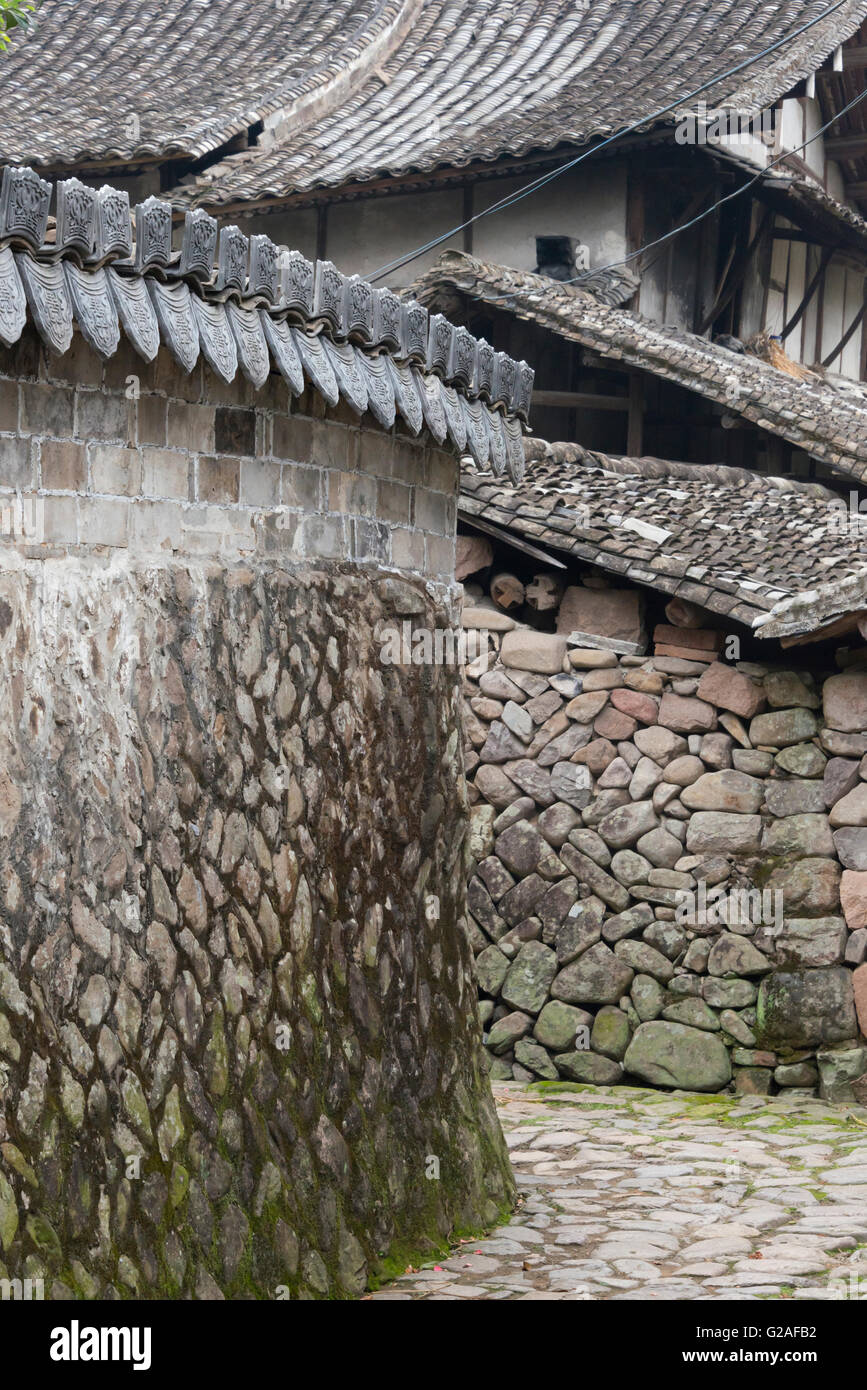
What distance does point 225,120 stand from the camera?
526 inches

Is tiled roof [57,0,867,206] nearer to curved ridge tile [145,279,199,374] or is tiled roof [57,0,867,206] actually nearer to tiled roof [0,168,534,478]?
tiled roof [0,168,534,478]

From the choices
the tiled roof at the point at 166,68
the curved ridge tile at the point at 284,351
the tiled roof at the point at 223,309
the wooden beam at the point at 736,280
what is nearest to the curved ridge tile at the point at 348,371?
the tiled roof at the point at 223,309

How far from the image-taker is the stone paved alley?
5508 millimetres

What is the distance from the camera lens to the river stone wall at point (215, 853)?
4086 millimetres

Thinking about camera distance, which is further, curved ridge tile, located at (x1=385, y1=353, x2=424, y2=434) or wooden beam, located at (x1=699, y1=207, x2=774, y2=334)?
wooden beam, located at (x1=699, y1=207, x2=774, y2=334)

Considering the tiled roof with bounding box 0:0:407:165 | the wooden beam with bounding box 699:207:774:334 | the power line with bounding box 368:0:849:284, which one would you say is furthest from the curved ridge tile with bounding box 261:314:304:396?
the wooden beam with bounding box 699:207:774:334

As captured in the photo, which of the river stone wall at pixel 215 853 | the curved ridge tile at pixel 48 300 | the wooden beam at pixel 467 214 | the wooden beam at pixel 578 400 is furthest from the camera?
the wooden beam at pixel 467 214

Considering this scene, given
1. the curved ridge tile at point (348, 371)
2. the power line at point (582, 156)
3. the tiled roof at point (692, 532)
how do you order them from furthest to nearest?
the power line at point (582, 156)
the tiled roof at point (692, 532)
the curved ridge tile at point (348, 371)

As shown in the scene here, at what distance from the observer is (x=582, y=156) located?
11.9m

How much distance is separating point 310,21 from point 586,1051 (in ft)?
35.7

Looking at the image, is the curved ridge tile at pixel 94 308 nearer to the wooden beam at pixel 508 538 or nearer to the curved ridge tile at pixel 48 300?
the curved ridge tile at pixel 48 300

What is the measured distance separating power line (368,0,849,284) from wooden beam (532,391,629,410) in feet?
5.19

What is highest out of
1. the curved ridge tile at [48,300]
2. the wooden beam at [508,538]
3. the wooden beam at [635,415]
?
the wooden beam at [635,415]

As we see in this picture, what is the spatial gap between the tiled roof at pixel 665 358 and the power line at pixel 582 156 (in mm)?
1457
